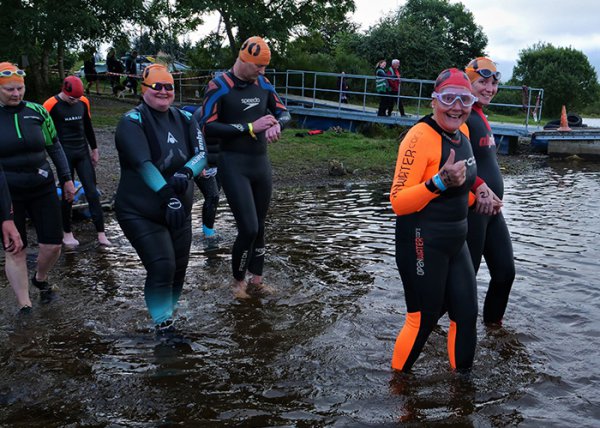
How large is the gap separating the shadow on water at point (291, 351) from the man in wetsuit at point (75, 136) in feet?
1.39

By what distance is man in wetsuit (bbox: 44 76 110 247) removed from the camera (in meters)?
7.75

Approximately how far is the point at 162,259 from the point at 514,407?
2.58 metres

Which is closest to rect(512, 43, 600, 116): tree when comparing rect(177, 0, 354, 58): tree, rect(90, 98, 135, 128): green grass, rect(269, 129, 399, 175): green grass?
rect(177, 0, 354, 58): tree

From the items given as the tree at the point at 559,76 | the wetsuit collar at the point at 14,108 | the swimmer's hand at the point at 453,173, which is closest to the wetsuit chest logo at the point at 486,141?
the swimmer's hand at the point at 453,173

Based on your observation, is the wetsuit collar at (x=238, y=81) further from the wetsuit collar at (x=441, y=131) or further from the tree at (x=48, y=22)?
the tree at (x=48, y=22)

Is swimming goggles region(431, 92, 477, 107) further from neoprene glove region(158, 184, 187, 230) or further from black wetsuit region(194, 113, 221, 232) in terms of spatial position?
black wetsuit region(194, 113, 221, 232)

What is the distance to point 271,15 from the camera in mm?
23734

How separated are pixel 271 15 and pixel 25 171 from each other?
19755mm

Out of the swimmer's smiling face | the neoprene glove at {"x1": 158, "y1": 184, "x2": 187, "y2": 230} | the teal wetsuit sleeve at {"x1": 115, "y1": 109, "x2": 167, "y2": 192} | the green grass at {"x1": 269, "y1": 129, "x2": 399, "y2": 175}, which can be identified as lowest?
the green grass at {"x1": 269, "y1": 129, "x2": 399, "y2": 175}

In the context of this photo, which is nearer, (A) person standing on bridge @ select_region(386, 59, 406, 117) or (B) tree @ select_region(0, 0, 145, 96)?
(B) tree @ select_region(0, 0, 145, 96)

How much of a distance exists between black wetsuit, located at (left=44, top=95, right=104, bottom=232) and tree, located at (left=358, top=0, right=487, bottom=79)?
29879mm

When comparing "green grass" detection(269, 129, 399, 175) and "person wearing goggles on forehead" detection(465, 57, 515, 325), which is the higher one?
"person wearing goggles on forehead" detection(465, 57, 515, 325)

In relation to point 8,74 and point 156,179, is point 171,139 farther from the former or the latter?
point 8,74

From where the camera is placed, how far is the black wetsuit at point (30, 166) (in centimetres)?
533
